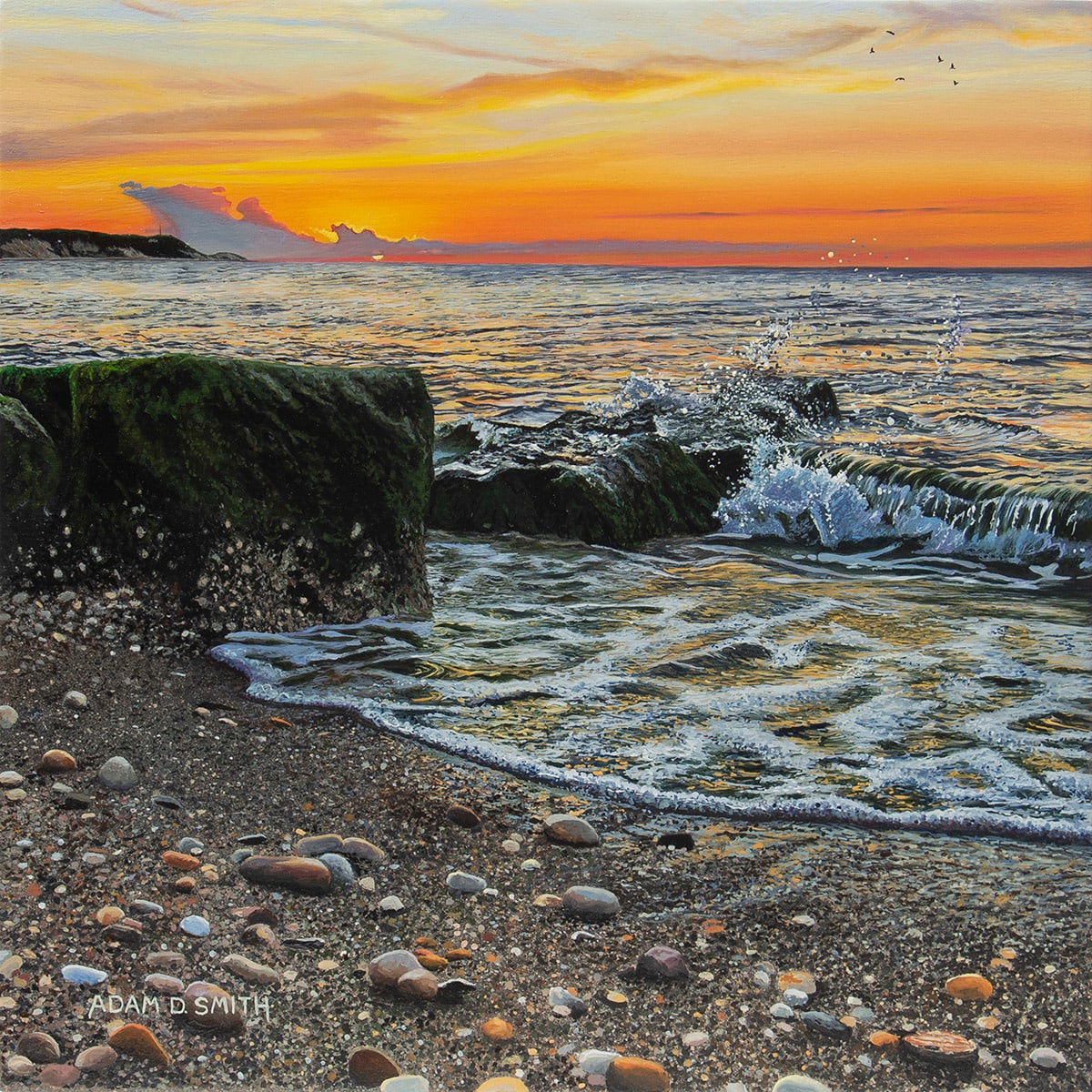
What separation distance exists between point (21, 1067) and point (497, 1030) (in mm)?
848

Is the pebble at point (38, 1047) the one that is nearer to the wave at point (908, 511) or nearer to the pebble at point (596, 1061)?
the pebble at point (596, 1061)

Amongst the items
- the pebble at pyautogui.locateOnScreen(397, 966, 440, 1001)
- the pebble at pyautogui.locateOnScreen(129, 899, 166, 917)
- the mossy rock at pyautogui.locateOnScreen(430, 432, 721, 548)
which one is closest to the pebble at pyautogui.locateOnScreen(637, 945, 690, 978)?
the pebble at pyautogui.locateOnScreen(397, 966, 440, 1001)

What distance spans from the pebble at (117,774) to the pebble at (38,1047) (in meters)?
0.89

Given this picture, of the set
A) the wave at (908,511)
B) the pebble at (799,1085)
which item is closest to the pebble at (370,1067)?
the pebble at (799,1085)

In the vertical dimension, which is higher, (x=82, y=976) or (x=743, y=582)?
(x=743, y=582)

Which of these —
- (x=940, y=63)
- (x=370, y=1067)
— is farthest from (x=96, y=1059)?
(x=940, y=63)

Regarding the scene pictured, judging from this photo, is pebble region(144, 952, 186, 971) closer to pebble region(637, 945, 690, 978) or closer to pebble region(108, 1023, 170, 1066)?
pebble region(108, 1023, 170, 1066)

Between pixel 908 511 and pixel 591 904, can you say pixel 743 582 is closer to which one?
pixel 908 511

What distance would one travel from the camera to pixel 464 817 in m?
2.63

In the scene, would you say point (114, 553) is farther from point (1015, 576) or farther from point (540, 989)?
point (1015, 576)

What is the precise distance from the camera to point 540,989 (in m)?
2.00

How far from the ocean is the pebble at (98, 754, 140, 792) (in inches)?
28.4

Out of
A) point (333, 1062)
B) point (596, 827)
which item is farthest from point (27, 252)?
point (333, 1062)

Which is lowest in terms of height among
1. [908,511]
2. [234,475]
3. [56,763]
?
[56,763]
